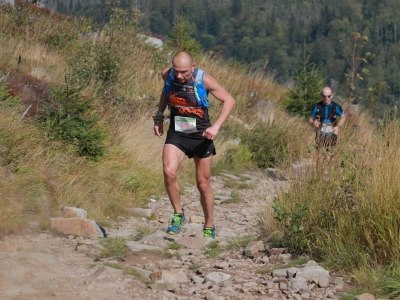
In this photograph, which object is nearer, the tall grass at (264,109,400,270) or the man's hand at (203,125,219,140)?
the tall grass at (264,109,400,270)

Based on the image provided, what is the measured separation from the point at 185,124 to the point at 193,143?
0.21 metres

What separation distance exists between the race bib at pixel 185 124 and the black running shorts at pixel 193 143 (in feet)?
0.15

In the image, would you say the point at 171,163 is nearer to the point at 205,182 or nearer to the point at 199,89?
Result: the point at 205,182

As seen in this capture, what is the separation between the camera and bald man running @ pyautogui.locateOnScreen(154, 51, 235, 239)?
6.57 metres

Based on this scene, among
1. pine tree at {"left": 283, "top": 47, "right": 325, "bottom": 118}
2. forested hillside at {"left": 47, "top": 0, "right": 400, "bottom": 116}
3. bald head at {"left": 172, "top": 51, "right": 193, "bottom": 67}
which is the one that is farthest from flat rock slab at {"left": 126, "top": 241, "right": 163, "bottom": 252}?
forested hillside at {"left": 47, "top": 0, "right": 400, "bottom": 116}

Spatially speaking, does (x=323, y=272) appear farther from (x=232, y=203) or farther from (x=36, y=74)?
(x=36, y=74)

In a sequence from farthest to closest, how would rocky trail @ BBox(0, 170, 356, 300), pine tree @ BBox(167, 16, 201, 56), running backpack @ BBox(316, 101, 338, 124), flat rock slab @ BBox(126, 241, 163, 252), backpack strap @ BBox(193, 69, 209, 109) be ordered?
1. pine tree @ BBox(167, 16, 201, 56)
2. running backpack @ BBox(316, 101, 338, 124)
3. backpack strap @ BBox(193, 69, 209, 109)
4. flat rock slab @ BBox(126, 241, 163, 252)
5. rocky trail @ BBox(0, 170, 356, 300)

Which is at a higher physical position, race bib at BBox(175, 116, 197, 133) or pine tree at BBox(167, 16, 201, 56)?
race bib at BBox(175, 116, 197, 133)

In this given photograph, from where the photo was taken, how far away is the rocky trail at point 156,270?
507 centimetres

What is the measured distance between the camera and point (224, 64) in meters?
20.5

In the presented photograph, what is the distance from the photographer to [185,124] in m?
6.80

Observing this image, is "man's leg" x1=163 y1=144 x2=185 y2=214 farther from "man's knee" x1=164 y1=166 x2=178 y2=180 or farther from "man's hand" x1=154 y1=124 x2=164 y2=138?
"man's hand" x1=154 y1=124 x2=164 y2=138

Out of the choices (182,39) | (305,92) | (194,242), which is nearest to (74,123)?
(194,242)

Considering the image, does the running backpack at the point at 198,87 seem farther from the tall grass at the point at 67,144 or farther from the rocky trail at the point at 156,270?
the tall grass at the point at 67,144
